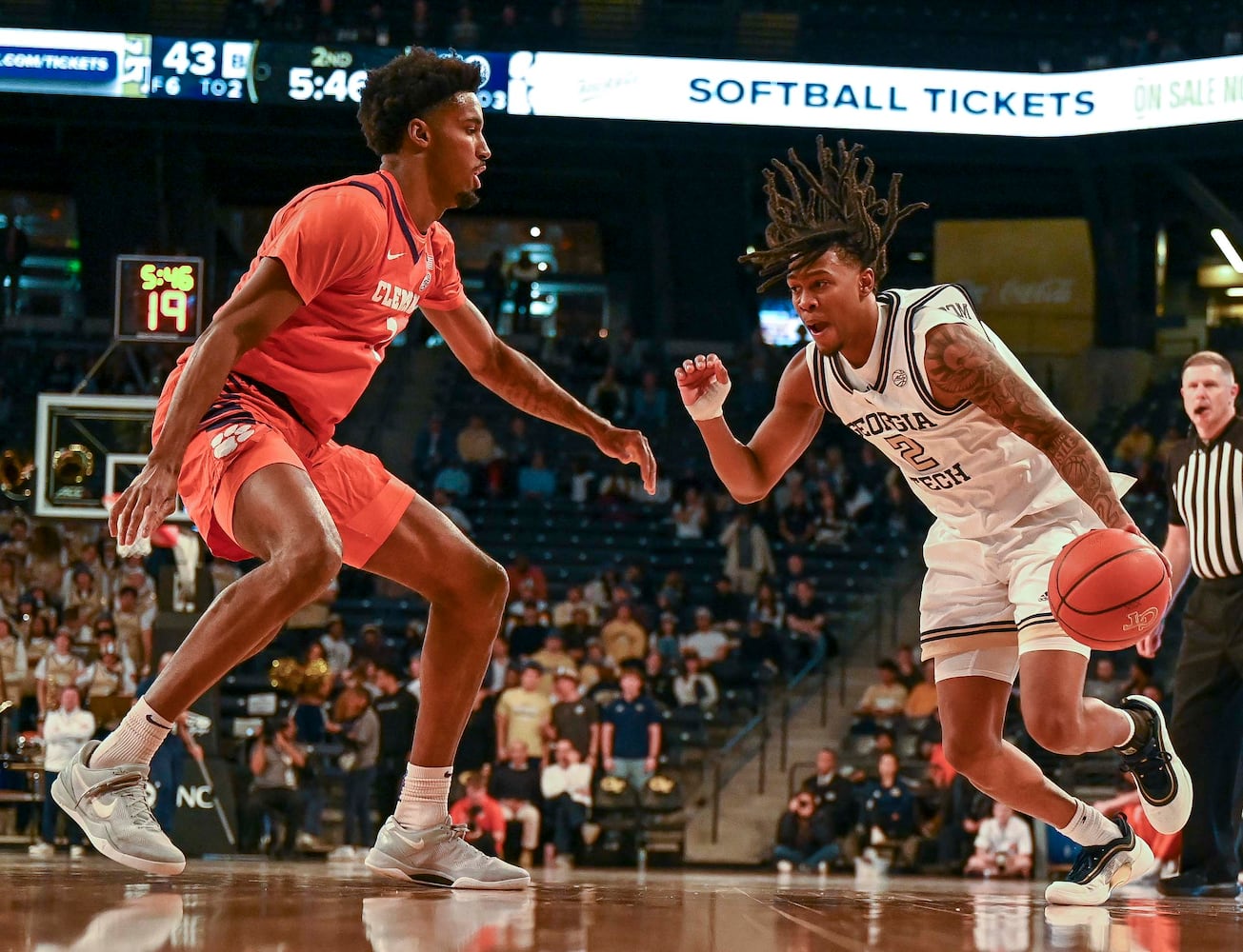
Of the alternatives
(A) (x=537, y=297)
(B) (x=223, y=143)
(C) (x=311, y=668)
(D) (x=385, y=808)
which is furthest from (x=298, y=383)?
(A) (x=537, y=297)

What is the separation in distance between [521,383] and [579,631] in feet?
29.7

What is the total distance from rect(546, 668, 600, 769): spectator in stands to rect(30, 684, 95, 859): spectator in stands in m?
3.28

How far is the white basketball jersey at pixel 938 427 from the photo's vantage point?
4.08 metres

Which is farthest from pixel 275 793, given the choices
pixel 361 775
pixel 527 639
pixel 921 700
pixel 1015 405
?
pixel 1015 405

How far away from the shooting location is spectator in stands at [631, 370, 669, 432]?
18.9 m

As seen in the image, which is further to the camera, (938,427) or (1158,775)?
(1158,775)

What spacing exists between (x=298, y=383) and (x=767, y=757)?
391 inches

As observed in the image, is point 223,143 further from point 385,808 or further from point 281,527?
point 281,527

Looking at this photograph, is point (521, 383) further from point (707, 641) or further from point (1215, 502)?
point (707, 641)

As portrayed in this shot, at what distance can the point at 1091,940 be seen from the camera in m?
2.87

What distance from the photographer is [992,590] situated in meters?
4.26

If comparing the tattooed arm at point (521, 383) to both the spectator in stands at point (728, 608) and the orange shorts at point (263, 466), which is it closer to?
the orange shorts at point (263, 466)

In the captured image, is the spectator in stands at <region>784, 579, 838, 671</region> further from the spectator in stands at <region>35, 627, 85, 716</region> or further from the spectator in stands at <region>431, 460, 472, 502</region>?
the spectator in stands at <region>35, 627, 85, 716</region>

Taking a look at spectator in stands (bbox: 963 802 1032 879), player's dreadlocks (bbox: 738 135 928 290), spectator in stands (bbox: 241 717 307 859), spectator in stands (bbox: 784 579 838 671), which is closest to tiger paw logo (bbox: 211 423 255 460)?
player's dreadlocks (bbox: 738 135 928 290)
